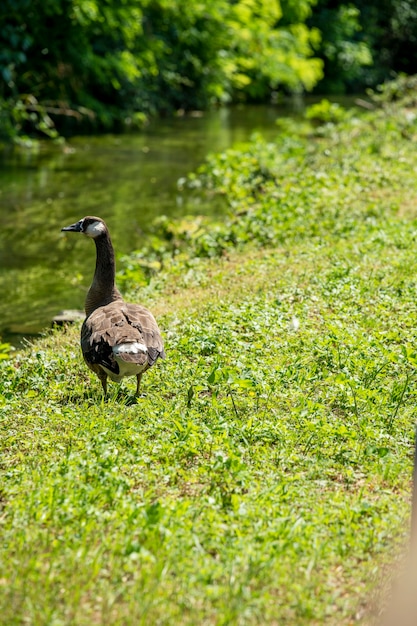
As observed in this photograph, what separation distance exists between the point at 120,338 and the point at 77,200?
35.6ft

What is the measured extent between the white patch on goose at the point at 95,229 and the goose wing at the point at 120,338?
1.00 meters

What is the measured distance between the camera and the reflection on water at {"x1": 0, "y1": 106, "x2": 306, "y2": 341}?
11.9 m

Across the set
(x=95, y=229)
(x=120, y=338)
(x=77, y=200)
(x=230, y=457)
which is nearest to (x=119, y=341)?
(x=120, y=338)

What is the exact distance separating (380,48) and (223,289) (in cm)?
3992

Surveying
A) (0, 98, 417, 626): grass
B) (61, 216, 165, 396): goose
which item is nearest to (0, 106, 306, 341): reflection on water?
(0, 98, 417, 626): grass

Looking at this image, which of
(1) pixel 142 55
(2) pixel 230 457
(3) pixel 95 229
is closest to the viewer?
(2) pixel 230 457

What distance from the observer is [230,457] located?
5156mm

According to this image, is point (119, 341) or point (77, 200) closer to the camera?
point (119, 341)

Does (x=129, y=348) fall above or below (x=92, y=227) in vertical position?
below

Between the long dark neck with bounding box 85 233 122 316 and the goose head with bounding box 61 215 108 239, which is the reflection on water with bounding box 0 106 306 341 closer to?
the goose head with bounding box 61 215 108 239

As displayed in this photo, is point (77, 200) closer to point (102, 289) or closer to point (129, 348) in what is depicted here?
point (102, 289)

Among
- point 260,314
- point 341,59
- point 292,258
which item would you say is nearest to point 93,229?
point 260,314

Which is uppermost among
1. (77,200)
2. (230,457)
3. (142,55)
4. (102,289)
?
(230,457)

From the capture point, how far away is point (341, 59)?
40656 mm
